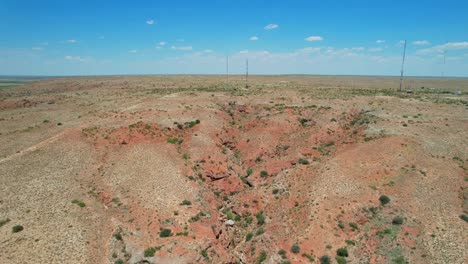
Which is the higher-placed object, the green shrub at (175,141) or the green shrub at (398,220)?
the green shrub at (175,141)

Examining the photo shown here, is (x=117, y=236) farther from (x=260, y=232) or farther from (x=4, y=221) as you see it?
(x=260, y=232)

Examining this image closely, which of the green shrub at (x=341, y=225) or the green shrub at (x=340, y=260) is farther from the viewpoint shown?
the green shrub at (x=341, y=225)

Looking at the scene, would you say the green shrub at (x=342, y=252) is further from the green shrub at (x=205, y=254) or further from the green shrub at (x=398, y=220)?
the green shrub at (x=205, y=254)

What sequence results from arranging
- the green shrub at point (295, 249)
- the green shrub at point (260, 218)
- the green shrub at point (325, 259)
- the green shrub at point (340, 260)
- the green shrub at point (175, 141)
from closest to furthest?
the green shrub at point (340, 260) → the green shrub at point (325, 259) → the green shrub at point (295, 249) → the green shrub at point (260, 218) → the green shrub at point (175, 141)

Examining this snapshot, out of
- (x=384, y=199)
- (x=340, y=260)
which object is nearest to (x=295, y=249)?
(x=340, y=260)

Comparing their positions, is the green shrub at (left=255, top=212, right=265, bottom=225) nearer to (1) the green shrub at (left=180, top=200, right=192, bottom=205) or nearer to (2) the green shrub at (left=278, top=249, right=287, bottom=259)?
(2) the green shrub at (left=278, top=249, right=287, bottom=259)

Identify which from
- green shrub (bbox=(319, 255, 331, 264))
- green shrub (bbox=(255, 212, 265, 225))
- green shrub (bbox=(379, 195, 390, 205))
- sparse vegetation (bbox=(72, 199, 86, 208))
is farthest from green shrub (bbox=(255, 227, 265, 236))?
sparse vegetation (bbox=(72, 199, 86, 208))

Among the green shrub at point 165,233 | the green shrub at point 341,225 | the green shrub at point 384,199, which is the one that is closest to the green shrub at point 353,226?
the green shrub at point 341,225

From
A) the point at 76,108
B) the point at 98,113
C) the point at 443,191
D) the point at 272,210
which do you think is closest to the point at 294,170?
the point at 272,210
